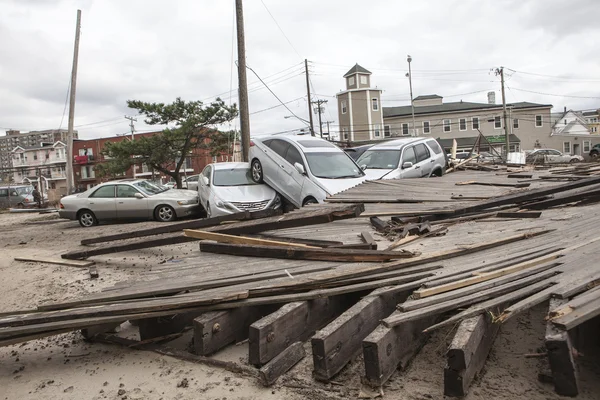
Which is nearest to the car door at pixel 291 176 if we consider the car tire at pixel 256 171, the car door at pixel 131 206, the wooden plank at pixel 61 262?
the car tire at pixel 256 171

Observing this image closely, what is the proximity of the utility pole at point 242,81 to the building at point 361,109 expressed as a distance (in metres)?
39.4

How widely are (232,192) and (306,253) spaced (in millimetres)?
6964

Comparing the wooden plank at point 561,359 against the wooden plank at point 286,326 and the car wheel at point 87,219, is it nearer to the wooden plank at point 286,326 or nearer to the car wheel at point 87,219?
the wooden plank at point 286,326

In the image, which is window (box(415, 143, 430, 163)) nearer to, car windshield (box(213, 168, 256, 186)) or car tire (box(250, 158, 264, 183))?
car tire (box(250, 158, 264, 183))

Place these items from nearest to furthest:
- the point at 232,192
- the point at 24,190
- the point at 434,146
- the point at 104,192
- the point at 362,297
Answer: the point at 362,297
the point at 232,192
the point at 104,192
the point at 434,146
the point at 24,190

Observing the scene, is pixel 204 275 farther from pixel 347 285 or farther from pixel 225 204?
pixel 225 204

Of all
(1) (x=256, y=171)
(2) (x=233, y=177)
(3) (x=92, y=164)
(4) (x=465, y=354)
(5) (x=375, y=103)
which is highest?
A: (5) (x=375, y=103)

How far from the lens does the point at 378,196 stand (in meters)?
7.63

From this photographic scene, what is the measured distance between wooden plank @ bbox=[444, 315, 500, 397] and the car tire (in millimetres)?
9527

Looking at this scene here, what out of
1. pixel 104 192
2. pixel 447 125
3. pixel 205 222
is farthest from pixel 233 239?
pixel 447 125

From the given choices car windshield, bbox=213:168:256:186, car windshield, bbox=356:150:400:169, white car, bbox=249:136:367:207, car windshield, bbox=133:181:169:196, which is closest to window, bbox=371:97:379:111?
car windshield, bbox=356:150:400:169

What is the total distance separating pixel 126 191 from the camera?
1335 cm

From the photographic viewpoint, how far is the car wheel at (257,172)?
1183 centimetres

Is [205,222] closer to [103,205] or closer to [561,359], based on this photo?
[561,359]
